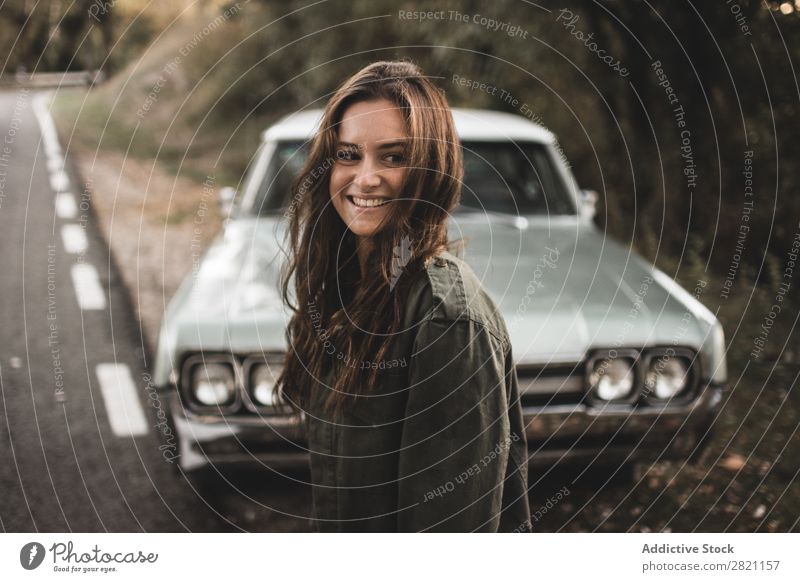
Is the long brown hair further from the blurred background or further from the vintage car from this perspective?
the blurred background

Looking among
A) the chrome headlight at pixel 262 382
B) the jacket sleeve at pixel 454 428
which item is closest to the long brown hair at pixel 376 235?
the jacket sleeve at pixel 454 428

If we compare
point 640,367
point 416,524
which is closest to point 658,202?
point 640,367

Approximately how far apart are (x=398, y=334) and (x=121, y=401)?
116 inches

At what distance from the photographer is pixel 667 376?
254 centimetres

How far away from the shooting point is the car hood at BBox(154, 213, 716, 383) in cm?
241

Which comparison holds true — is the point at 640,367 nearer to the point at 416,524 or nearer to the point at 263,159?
the point at 416,524

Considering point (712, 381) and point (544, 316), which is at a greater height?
point (544, 316)

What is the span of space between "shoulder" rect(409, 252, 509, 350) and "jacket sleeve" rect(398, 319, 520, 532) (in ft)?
0.05

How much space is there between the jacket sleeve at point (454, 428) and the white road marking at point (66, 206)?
22.3 ft

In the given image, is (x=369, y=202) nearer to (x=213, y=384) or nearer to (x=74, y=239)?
(x=213, y=384)

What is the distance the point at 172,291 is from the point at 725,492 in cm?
442
